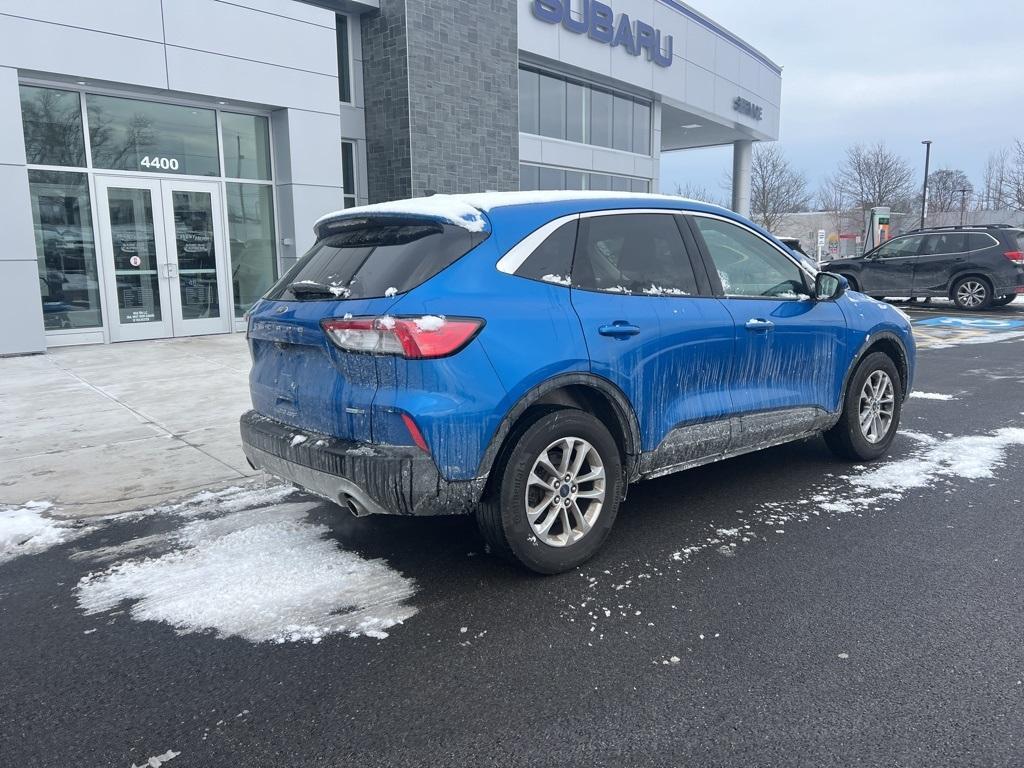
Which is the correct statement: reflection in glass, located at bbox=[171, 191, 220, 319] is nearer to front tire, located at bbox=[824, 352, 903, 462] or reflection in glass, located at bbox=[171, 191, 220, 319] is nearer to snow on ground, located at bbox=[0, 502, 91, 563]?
snow on ground, located at bbox=[0, 502, 91, 563]

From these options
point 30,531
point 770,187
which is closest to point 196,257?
point 30,531

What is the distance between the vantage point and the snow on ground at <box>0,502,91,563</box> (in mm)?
4254

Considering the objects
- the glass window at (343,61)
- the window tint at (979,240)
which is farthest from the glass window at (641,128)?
the glass window at (343,61)

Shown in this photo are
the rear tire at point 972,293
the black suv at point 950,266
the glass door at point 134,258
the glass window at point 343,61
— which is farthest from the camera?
the rear tire at point 972,293

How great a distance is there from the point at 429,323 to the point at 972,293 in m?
18.1

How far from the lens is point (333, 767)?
7.88 feet

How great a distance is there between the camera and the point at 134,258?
40.1 ft

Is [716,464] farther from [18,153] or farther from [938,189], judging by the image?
[938,189]

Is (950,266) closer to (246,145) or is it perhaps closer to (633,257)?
(246,145)

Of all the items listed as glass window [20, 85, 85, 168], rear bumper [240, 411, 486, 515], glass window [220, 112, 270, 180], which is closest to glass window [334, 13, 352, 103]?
glass window [220, 112, 270, 180]

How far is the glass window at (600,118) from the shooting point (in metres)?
22.5

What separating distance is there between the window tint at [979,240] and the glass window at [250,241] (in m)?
14.8

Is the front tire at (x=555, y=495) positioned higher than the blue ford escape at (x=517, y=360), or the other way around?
the blue ford escape at (x=517, y=360)

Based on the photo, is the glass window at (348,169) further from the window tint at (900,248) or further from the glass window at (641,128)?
the window tint at (900,248)
